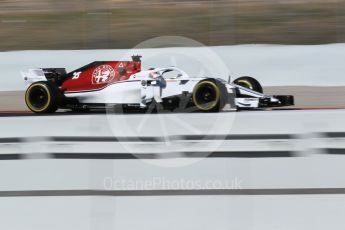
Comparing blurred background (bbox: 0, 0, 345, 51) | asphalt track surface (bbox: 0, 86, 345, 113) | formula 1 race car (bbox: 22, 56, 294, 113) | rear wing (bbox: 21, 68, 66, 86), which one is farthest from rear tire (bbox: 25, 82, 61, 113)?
blurred background (bbox: 0, 0, 345, 51)

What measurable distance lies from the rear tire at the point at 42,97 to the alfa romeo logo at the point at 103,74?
0.65 meters

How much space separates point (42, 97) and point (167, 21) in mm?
6103

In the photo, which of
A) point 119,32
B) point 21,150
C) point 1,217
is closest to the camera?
point 1,217

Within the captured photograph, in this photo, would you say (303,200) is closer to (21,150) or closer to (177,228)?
(177,228)

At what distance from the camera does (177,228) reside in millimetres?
4148

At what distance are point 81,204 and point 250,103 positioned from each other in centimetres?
551

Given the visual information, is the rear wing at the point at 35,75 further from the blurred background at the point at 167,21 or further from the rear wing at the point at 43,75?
the blurred background at the point at 167,21

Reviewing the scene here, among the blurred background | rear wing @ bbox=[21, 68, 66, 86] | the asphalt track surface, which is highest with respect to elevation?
the blurred background

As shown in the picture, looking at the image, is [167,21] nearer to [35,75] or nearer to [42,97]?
[35,75]

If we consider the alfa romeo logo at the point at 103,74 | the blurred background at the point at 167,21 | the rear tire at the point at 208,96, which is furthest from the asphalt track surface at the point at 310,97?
the blurred background at the point at 167,21

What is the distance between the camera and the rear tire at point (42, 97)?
1035 centimetres

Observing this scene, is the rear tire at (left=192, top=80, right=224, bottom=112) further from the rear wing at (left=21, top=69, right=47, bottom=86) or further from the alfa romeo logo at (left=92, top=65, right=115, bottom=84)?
the rear wing at (left=21, top=69, right=47, bottom=86)

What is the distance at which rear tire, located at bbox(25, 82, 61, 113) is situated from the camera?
34.0ft

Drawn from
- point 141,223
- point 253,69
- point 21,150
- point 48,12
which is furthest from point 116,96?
point 48,12
